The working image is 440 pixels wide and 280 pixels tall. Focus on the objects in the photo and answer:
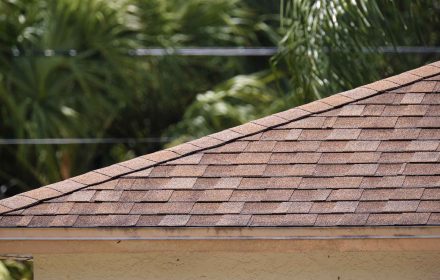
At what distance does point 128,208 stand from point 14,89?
826 cm

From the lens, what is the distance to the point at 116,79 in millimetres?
15188

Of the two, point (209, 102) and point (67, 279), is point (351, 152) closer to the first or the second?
point (67, 279)

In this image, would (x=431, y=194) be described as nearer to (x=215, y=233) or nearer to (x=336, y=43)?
(x=215, y=233)

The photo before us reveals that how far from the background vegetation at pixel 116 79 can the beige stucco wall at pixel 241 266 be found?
6152 mm

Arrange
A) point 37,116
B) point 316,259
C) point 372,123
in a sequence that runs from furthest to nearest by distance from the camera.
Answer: point 37,116
point 372,123
point 316,259

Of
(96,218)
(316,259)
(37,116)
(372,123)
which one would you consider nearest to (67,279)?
(96,218)

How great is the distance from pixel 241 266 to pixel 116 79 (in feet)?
28.1

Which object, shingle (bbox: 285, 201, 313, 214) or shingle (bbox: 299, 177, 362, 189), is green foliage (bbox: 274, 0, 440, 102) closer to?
shingle (bbox: 299, 177, 362, 189)

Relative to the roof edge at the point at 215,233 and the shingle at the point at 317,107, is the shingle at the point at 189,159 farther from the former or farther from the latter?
the shingle at the point at 317,107

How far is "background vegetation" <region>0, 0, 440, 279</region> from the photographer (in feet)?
48.1

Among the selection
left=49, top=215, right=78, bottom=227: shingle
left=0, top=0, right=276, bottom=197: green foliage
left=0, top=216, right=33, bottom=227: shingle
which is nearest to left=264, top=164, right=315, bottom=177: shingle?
left=49, top=215, right=78, bottom=227: shingle

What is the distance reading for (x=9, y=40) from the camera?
14977 mm

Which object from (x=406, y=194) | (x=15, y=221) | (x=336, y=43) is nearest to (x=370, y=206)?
(x=406, y=194)

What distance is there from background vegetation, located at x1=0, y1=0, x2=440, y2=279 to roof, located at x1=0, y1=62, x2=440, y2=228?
17.7 feet
